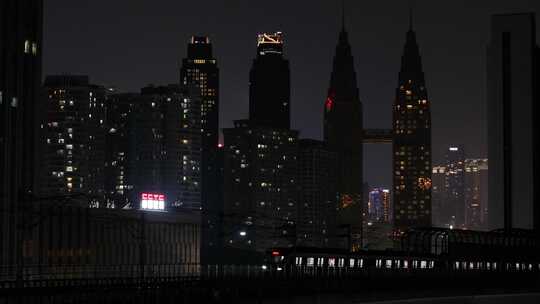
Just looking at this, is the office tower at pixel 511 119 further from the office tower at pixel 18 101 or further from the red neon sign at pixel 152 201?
the office tower at pixel 18 101

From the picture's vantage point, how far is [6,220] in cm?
13400

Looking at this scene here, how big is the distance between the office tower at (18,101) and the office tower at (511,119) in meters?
68.6

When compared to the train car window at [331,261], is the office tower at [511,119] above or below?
above

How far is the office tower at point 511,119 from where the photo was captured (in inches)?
6491

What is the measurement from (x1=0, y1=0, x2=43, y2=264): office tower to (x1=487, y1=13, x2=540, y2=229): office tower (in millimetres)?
68558

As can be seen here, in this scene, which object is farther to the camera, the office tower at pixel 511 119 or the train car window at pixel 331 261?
the office tower at pixel 511 119

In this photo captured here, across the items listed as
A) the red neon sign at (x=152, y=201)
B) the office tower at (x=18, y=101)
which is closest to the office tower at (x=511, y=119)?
the red neon sign at (x=152, y=201)

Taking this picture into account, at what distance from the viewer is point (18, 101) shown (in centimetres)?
14262

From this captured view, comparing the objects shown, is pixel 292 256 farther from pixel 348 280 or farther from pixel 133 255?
pixel 133 255

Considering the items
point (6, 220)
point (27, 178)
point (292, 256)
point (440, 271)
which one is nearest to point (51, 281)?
point (292, 256)

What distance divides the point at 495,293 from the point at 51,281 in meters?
46.3

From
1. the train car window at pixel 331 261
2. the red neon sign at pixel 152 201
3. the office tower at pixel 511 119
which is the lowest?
the train car window at pixel 331 261

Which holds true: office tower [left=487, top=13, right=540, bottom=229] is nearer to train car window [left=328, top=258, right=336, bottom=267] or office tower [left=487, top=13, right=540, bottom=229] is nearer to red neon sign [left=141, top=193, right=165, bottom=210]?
red neon sign [left=141, top=193, right=165, bottom=210]

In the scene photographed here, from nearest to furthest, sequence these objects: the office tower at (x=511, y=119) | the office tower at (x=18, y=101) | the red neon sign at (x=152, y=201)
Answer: the office tower at (x=18, y=101), the red neon sign at (x=152, y=201), the office tower at (x=511, y=119)
